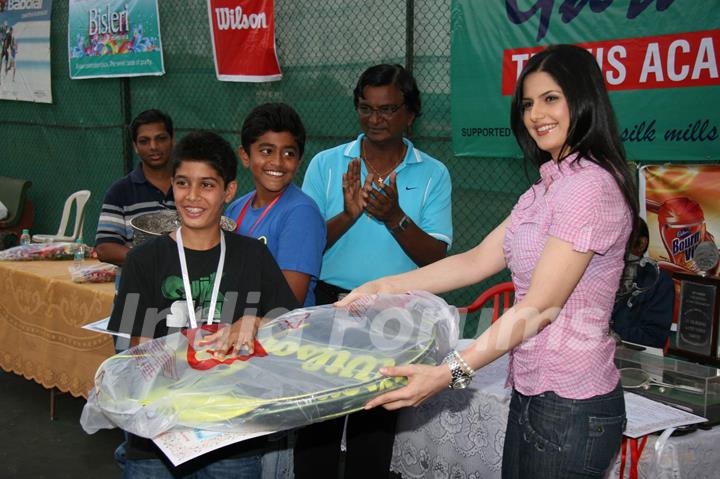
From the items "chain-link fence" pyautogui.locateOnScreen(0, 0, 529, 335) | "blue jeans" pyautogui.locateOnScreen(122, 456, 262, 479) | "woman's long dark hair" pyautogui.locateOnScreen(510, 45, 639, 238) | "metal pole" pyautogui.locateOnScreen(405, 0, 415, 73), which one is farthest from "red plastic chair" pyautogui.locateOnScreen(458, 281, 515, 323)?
"metal pole" pyautogui.locateOnScreen(405, 0, 415, 73)

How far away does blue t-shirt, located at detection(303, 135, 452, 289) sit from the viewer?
318 cm

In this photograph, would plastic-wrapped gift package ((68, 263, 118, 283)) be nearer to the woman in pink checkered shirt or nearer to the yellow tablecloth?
the yellow tablecloth

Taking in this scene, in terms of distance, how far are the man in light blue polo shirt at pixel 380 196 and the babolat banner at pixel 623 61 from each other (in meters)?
1.64

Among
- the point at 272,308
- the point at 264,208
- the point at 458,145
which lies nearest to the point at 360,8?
the point at 458,145

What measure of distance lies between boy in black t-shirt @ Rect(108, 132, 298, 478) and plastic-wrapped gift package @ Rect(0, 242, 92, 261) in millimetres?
3435

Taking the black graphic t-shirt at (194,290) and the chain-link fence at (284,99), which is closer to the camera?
the black graphic t-shirt at (194,290)

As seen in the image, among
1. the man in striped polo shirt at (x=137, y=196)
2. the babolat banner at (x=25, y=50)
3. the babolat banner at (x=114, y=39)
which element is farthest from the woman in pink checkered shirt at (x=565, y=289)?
the babolat banner at (x=25, y=50)

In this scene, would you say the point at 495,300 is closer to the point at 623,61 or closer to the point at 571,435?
the point at 623,61

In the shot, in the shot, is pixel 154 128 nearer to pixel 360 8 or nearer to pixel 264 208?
pixel 264 208

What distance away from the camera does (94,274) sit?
15.6ft

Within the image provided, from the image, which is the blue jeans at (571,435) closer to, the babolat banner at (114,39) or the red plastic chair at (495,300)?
the red plastic chair at (495,300)

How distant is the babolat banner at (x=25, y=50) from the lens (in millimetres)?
9547

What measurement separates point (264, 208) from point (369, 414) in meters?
0.82

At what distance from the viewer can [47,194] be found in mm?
9922
